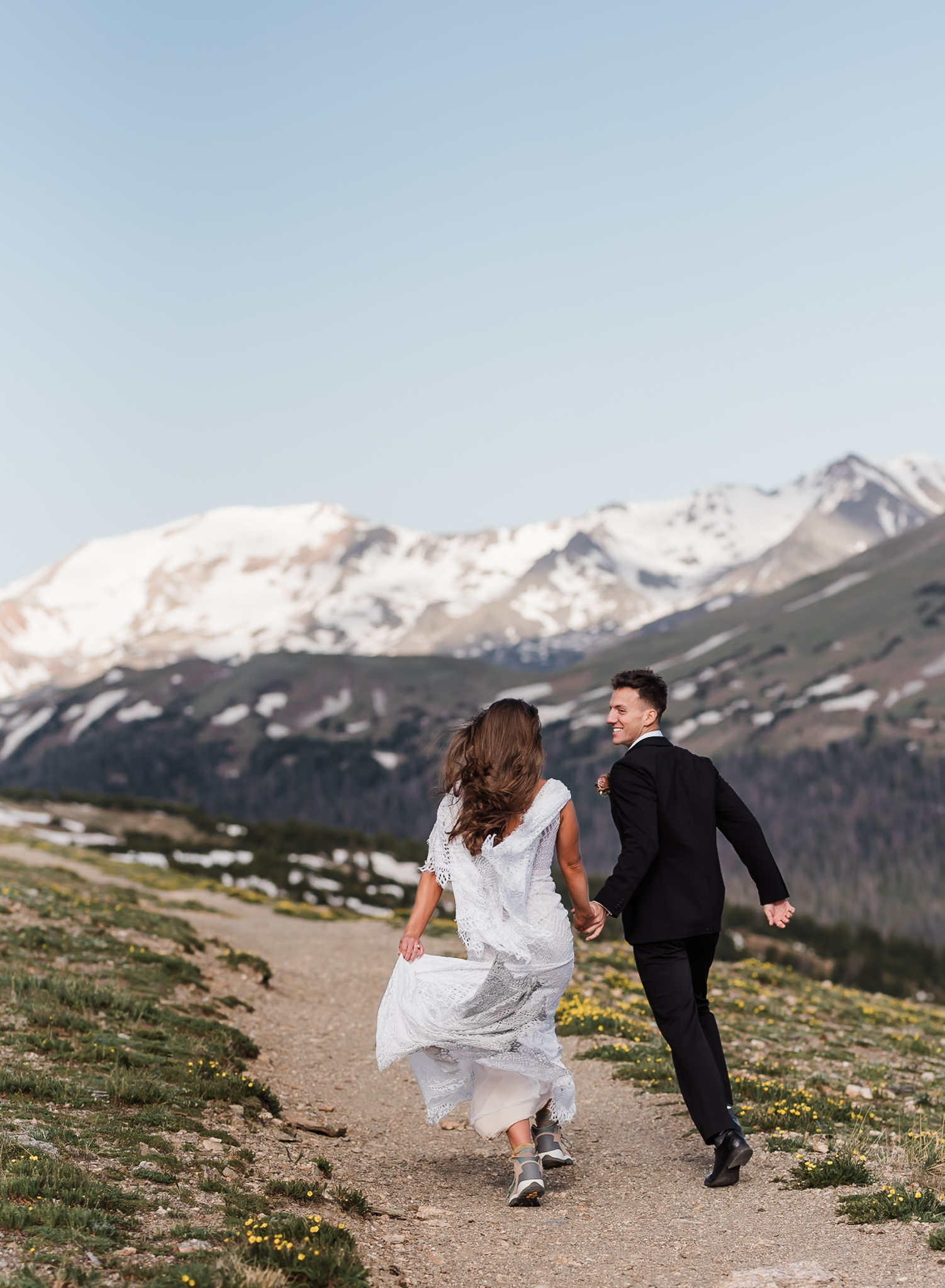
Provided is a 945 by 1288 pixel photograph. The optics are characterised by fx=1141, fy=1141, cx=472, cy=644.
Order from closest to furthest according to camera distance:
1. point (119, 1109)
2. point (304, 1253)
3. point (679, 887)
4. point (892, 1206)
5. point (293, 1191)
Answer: point (304, 1253) < point (892, 1206) < point (293, 1191) < point (679, 887) < point (119, 1109)

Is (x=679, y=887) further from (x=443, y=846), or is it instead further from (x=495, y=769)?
(x=443, y=846)

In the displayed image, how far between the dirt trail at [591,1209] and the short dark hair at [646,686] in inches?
148

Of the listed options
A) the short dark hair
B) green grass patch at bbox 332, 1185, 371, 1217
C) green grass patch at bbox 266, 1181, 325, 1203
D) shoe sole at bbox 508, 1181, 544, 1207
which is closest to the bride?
shoe sole at bbox 508, 1181, 544, 1207

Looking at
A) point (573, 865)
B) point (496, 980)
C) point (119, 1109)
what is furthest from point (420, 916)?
point (119, 1109)

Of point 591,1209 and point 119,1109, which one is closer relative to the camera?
point 591,1209

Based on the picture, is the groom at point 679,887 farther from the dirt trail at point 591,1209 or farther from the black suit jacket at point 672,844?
the dirt trail at point 591,1209

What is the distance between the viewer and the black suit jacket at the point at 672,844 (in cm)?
890

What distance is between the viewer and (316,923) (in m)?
34.4

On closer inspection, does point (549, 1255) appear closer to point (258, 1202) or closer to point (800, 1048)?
point (258, 1202)

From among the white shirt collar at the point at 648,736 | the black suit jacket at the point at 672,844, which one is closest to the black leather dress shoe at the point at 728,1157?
the black suit jacket at the point at 672,844

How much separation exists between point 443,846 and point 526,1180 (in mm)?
2597

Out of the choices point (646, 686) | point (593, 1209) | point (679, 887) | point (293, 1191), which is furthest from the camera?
point (646, 686)

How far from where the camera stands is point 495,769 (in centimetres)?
879

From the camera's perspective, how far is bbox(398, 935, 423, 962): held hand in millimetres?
8852
